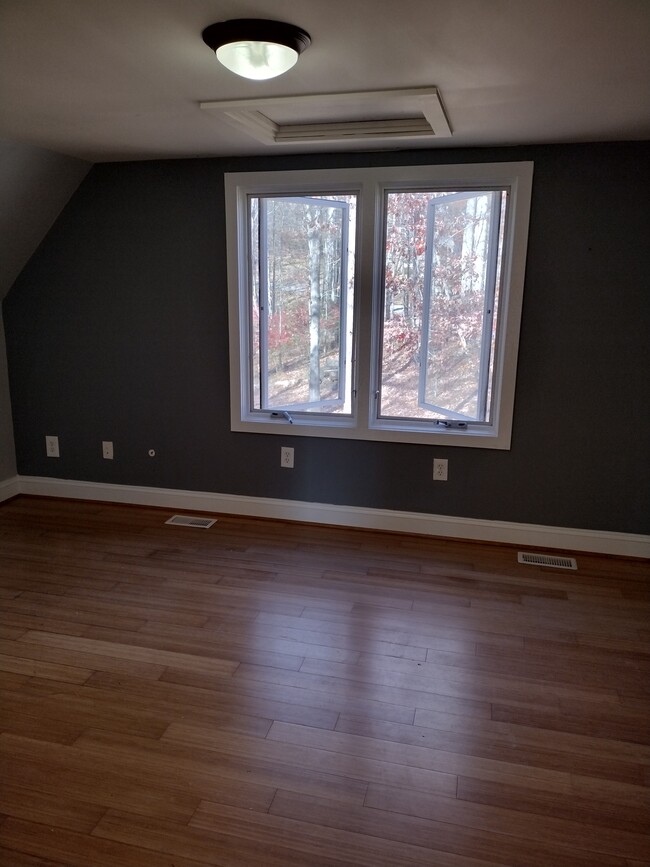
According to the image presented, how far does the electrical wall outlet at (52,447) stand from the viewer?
4.05m

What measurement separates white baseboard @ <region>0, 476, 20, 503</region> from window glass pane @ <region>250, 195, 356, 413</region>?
6.04 feet

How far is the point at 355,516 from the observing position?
3609mm

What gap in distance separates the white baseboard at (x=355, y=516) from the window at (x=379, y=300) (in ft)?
1.55

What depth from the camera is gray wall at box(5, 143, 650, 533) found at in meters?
3.03

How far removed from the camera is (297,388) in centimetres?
369

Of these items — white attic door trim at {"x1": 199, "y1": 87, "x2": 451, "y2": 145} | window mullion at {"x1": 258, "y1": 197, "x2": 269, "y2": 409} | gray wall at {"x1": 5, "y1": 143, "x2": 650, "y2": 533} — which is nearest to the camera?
white attic door trim at {"x1": 199, "y1": 87, "x2": 451, "y2": 145}

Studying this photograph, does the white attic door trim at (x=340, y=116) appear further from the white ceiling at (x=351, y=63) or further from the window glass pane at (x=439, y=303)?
the window glass pane at (x=439, y=303)

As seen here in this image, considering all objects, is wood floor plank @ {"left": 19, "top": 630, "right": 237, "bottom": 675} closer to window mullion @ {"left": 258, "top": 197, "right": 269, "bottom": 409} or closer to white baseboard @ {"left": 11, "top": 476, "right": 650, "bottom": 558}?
white baseboard @ {"left": 11, "top": 476, "right": 650, "bottom": 558}

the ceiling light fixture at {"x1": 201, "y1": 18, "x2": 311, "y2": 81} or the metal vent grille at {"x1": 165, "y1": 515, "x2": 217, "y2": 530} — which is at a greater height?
the ceiling light fixture at {"x1": 201, "y1": 18, "x2": 311, "y2": 81}

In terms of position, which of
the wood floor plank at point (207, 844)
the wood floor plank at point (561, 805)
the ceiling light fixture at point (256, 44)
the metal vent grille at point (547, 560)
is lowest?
the wood floor plank at point (207, 844)

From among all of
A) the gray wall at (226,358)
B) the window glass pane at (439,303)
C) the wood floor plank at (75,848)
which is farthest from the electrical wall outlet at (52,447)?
the wood floor plank at (75,848)

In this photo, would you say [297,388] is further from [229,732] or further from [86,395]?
[229,732]

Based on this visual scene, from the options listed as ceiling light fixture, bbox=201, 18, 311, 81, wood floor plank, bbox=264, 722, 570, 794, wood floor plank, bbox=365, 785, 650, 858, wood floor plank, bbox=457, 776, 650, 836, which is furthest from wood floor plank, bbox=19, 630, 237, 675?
ceiling light fixture, bbox=201, 18, 311, 81

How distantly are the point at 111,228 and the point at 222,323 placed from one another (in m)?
0.91
